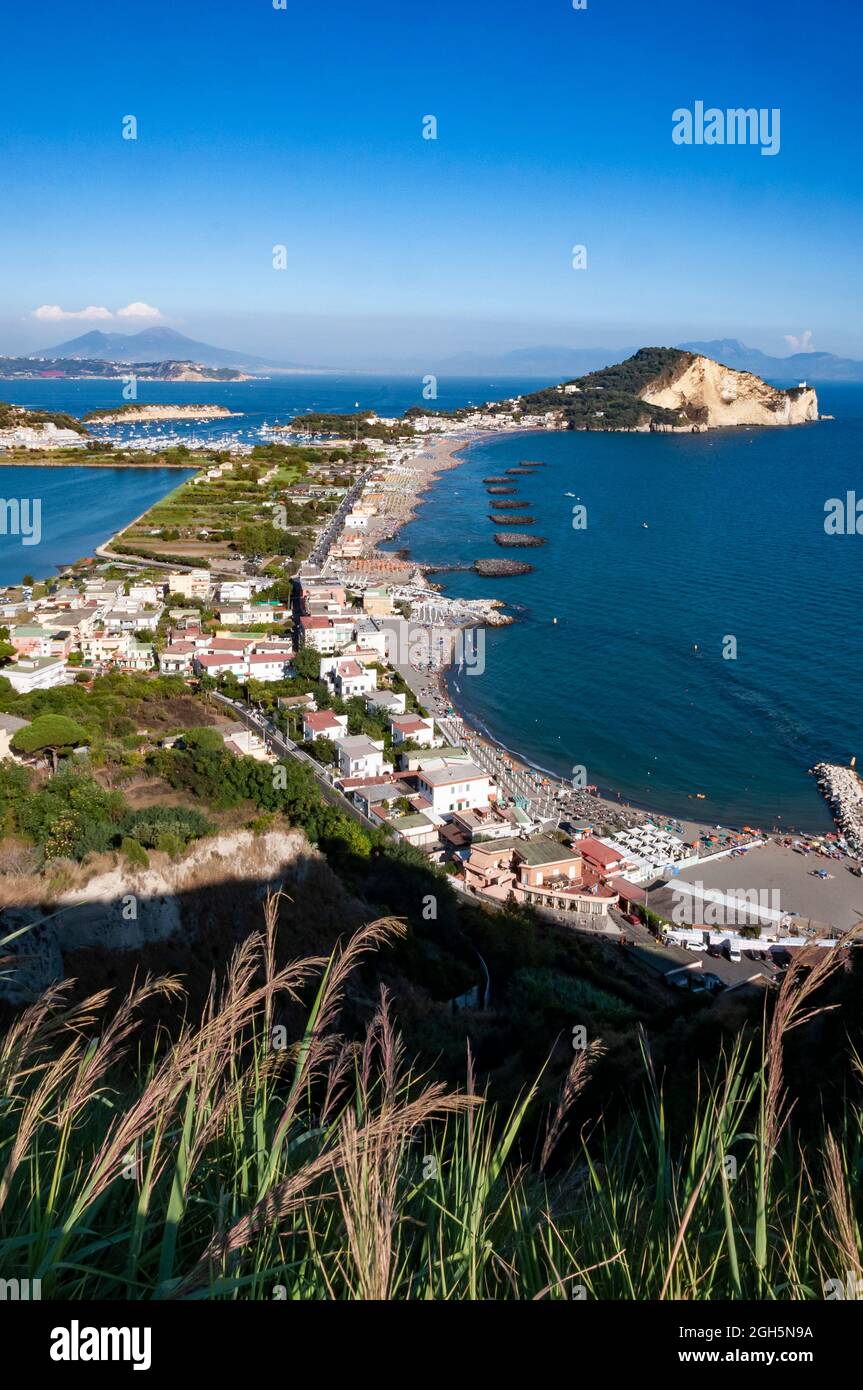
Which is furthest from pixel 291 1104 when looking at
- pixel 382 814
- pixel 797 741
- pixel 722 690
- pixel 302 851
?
pixel 722 690

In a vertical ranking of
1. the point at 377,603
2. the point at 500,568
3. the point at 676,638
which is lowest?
the point at 676,638

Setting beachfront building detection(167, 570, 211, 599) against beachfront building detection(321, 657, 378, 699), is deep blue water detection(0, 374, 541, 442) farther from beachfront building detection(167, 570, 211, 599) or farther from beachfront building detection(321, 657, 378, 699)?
beachfront building detection(321, 657, 378, 699)

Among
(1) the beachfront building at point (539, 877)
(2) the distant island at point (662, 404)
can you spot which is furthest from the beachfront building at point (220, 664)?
(2) the distant island at point (662, 404)

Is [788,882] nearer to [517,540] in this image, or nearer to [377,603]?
[377,603]

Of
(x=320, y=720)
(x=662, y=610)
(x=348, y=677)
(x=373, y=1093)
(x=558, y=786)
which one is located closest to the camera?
(x=373, y=1093)

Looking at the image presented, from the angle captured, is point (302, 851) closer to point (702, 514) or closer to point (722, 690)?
point (722, 690)

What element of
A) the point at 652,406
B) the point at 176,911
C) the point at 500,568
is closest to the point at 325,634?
the point at 500,568

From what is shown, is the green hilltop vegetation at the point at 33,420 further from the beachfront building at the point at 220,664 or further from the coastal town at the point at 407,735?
the beachfront building at the point at 220,664

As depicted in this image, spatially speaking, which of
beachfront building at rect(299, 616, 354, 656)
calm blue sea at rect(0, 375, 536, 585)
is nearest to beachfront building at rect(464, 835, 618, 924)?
beachfront building at rect(299, 616, 354, 656)
